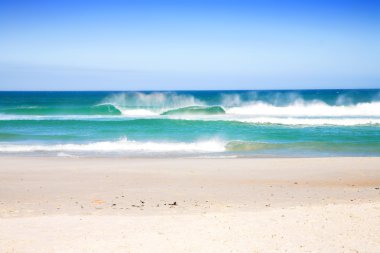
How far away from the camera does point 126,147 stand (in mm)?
18938

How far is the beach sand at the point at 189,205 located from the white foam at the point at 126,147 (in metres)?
2.85

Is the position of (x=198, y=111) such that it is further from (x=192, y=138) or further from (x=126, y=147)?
(x=126, y=147)

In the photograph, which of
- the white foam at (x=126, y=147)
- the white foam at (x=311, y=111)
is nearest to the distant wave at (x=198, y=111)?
the white foam at (x=311, y=111)

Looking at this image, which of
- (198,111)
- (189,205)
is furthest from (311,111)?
(189,205)

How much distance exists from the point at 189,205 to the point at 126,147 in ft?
35.3

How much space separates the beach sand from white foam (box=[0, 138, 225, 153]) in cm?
285

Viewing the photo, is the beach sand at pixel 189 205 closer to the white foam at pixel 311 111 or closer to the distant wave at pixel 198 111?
the white foam at pixel 311 111

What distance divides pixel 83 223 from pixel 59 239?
0.89 meters

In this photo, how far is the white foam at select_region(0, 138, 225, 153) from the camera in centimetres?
1798

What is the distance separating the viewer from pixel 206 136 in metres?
23.0

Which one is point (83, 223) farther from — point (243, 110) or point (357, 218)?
point (243, 110)

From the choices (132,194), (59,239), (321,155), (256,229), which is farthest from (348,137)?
(59,239)

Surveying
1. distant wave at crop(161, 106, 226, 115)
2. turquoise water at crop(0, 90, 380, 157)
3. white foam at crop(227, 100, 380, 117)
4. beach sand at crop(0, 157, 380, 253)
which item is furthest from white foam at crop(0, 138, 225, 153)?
distant wave at crop(161, 106, 226, 115)

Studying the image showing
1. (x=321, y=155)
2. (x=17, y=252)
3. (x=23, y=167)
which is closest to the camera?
(x=17, y=252)
